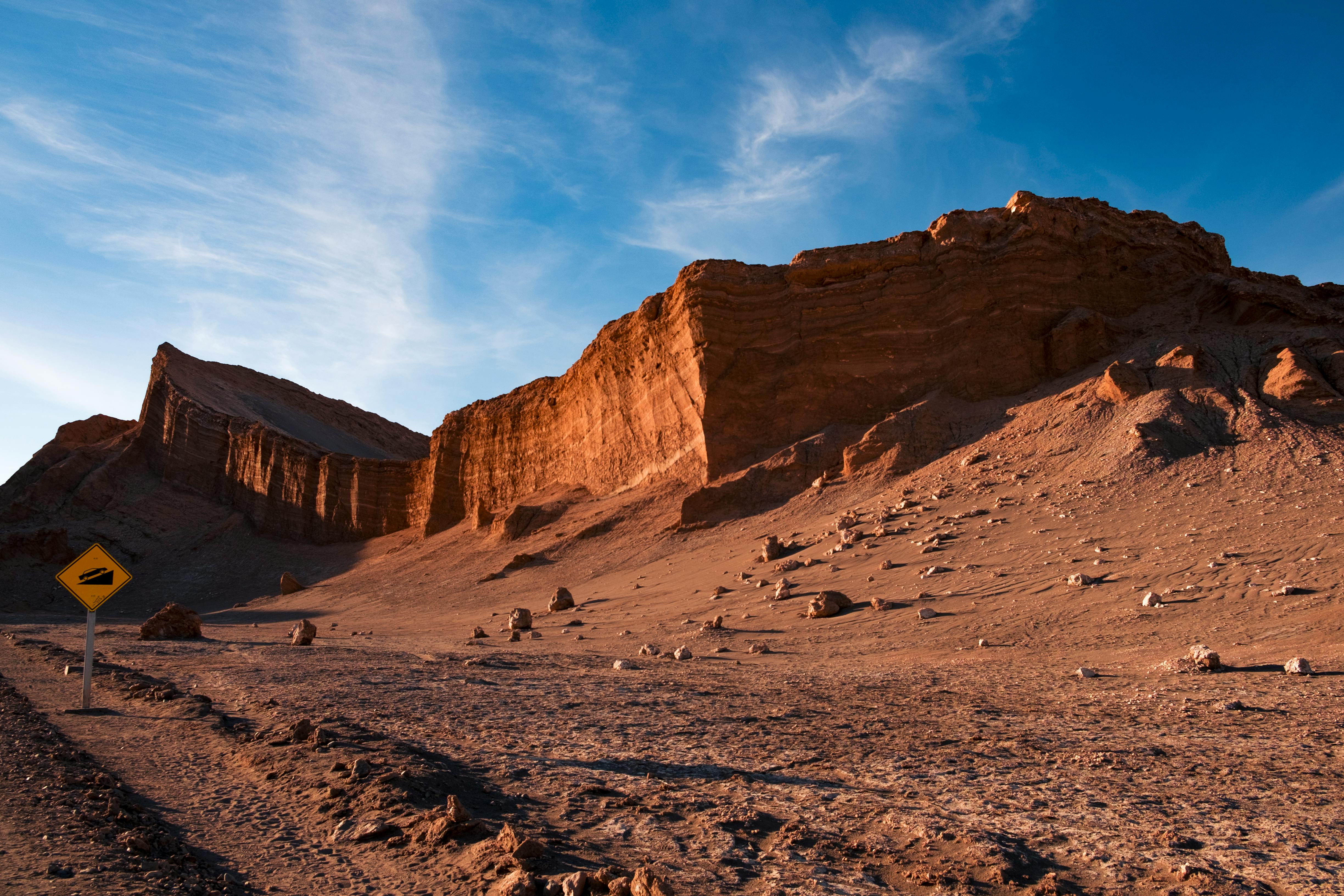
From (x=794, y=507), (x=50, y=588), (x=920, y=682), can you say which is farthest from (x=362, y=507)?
(x=920, y=682)

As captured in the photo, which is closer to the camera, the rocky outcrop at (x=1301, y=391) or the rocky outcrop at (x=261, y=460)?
the rocky outcrop at (x=1301, y=391)

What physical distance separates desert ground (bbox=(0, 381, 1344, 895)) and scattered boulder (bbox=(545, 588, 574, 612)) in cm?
252

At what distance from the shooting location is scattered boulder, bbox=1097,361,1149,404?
17.8 m

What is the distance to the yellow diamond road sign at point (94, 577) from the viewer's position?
7984 millimetres

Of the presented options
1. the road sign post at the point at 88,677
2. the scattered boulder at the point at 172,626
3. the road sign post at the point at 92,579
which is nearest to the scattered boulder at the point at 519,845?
the road sign post at the point at 88,677

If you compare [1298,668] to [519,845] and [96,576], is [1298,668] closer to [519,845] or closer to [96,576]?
[519,845]

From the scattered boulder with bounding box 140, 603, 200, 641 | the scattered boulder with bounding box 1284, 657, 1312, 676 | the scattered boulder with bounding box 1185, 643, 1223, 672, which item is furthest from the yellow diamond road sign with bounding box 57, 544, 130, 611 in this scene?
the scattered boulder with bounding box 1284, 657, 1312, 676

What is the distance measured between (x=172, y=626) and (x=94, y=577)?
352 inches

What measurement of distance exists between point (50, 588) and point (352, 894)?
40963 millimetres

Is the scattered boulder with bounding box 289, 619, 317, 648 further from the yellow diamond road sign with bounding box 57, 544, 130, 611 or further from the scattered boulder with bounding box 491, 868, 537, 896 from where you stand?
the scattered boulder with bounding box 491, 868, 537, 896

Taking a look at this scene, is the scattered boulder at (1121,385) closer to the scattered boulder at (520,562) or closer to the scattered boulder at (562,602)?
the scattered boulder at (562,602)

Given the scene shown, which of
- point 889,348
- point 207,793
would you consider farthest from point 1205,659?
point 889,348

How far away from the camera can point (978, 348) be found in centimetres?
2198

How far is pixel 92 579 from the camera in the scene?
26.8 feet
